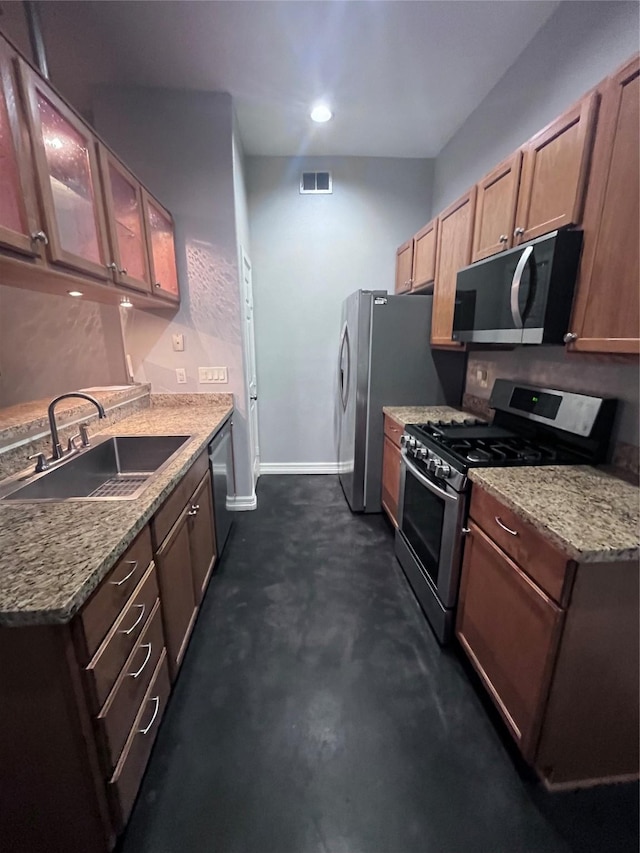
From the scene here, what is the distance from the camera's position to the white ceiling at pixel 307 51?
170 cm

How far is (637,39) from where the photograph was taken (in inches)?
54.3

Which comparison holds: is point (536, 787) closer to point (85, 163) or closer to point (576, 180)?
point (576, 180)

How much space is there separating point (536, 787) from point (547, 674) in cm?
47

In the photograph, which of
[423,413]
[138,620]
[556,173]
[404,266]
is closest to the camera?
[138,620]

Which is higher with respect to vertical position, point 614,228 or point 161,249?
point 161,249

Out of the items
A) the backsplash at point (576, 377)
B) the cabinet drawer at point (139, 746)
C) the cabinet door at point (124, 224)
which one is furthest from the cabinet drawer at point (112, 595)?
the backsplash at point (576, 377)

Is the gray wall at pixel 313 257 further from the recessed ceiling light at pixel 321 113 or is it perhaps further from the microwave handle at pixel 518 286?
the microwave handle at pixel 518 286

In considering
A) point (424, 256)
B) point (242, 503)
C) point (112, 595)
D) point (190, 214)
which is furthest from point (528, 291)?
point (242, 503)

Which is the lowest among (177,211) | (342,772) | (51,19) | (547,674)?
(342,772)

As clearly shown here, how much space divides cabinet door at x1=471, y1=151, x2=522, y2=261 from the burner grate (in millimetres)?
1992

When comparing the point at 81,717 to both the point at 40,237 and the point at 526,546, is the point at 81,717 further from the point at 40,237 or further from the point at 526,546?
the point at 40,237

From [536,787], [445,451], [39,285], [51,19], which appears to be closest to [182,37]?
[51,19]

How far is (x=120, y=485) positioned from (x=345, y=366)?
1.81m

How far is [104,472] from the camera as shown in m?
1.81
